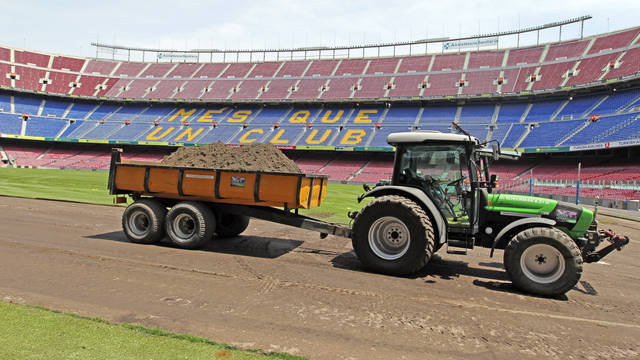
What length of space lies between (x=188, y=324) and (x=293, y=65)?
61361 millimetres

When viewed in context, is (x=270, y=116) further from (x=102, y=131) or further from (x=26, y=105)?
(x=26, y=105)

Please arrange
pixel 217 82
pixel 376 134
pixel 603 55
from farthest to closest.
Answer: pixel 217 82 < pixel 376 134 < pixel 603 55

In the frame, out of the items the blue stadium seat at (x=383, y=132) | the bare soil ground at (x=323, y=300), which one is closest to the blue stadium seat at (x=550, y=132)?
the blue stadium seat at (x=383, y=132)

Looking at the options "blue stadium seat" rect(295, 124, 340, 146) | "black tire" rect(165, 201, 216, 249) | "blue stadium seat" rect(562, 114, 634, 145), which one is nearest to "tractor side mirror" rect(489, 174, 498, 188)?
"black tire" rect(165, 201, 216, 249)

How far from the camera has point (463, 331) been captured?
3996mm

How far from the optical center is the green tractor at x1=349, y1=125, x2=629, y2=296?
542 cm

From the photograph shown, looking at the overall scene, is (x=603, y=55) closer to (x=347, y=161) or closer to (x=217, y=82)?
(x=347, y=161)

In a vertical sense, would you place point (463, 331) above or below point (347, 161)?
below

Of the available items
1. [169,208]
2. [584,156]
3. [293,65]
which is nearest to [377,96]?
[293,65]

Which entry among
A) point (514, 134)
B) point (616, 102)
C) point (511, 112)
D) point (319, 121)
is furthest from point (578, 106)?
point (319, 121)

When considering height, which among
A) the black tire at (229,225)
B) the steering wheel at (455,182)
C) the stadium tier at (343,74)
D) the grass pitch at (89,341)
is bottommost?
the grass pitch at (89,341)

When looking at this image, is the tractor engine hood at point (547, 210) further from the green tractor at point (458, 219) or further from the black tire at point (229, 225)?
the black tire at point (229, 225)

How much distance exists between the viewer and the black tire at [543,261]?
513 centimetres

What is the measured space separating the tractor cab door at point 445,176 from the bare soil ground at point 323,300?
1084mm
